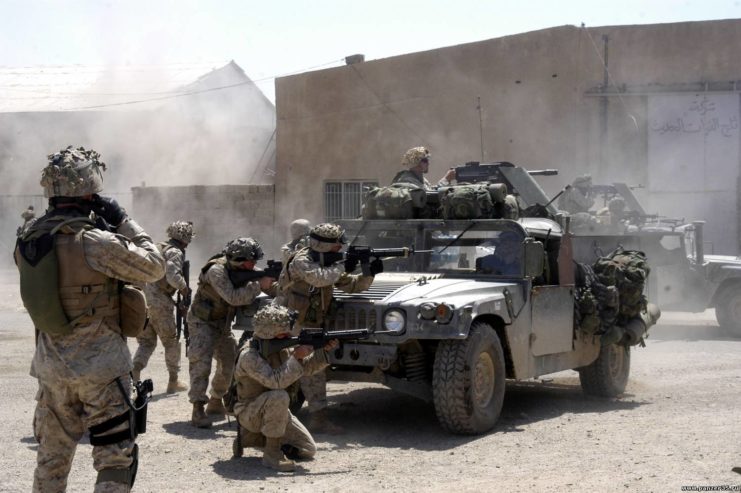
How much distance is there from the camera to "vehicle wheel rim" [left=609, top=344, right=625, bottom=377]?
943 cm

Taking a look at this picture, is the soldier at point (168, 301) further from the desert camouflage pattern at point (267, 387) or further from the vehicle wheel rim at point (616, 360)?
the vehicle wheel rim at point (616, 360)

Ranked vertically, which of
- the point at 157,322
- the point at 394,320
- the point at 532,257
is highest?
the point at 532,257

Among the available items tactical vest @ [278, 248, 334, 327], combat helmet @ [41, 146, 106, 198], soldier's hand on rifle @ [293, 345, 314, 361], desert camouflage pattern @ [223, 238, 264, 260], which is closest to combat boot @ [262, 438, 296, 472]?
soldier's hand on rifle @ [293, 345, 314, 361]

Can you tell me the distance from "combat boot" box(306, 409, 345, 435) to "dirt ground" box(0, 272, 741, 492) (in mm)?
185

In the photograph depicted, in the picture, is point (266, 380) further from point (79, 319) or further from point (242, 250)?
point (79, 319)

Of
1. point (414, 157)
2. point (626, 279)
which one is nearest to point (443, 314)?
point (626, 279)

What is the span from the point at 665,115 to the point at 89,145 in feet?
67.0

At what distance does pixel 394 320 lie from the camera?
715 cm

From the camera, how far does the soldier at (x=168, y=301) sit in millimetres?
8664

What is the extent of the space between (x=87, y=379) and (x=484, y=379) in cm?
366

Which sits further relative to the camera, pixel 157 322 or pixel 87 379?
pixel 157 322

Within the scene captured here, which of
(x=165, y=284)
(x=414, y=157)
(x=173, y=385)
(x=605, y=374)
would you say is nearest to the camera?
(x=165, y=284)

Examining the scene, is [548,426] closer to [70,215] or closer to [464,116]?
[70,215]

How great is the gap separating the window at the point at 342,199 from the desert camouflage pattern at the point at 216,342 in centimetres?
1434
